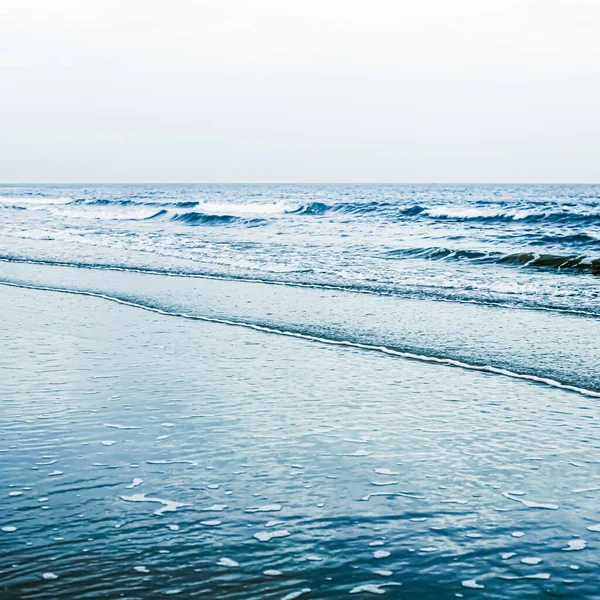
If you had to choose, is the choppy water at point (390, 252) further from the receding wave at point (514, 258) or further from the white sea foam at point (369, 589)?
the white sea foam at point (369, 589)

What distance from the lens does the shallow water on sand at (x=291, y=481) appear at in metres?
3.56

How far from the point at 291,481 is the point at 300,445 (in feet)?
2.31

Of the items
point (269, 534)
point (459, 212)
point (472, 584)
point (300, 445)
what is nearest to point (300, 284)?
point (300, 445)

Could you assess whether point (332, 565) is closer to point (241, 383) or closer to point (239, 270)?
point (241, 383)

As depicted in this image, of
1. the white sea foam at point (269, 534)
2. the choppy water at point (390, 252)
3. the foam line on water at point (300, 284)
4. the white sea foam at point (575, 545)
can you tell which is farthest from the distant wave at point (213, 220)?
the white sea foam at point (575, 545)

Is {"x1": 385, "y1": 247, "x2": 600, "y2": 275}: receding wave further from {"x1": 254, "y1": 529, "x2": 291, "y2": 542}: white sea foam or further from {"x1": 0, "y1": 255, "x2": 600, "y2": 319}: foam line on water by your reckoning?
{"x1": 254, "y1": 529, "x2": 291, "y2": 542}: white sea foam

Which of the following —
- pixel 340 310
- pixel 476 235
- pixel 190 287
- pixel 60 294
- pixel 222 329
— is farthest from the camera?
pixel 476 235

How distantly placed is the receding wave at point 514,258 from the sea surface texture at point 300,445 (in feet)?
18.3

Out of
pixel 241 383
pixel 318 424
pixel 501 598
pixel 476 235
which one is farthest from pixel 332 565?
pixel 476 235

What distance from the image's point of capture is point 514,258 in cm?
2038

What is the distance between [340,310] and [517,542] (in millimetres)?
8074

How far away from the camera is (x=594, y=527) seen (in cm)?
408

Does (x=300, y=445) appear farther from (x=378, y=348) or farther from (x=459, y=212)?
(x=459, y=212)

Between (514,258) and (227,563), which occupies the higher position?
(514,258)
